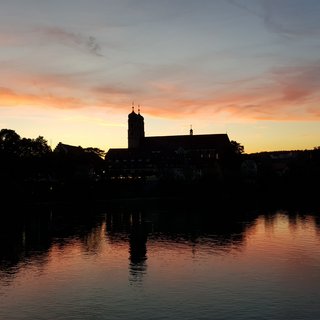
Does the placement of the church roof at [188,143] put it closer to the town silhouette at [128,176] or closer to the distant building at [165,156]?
the distant building at [165,156]

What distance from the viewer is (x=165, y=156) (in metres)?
179

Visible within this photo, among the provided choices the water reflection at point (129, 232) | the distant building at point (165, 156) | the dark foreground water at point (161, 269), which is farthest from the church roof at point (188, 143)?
the dark foreground water at point (161, 269)

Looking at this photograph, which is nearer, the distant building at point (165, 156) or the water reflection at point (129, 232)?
the water reflection at point (129, 232)

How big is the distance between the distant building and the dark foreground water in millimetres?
75186

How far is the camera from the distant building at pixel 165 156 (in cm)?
16762

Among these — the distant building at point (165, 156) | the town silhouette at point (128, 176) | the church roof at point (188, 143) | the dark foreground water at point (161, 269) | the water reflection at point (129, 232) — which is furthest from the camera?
the church roof at point (188, 143)

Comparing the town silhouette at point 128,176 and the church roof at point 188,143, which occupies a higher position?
the church roof at point 188,143

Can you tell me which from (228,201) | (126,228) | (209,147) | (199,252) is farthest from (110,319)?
(209,147)

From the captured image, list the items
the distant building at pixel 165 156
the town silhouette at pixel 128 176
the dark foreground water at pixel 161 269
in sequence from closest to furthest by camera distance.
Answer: the dark foreground water at pixel 161 269
the town silhouette at pixel 128 176
the distant building at pixel 165 156

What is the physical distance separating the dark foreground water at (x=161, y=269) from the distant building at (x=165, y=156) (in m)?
75.2

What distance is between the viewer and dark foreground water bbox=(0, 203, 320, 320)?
33.5m

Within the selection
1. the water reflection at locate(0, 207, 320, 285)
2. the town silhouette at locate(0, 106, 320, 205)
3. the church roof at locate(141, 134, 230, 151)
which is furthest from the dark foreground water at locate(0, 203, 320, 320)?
the church roof at locate(141, 134, 230, 151)

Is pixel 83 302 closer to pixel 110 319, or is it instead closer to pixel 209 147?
pixel 110 319

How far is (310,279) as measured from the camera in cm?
4044
